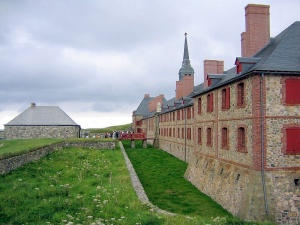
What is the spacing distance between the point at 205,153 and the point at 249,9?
9790 millimetres

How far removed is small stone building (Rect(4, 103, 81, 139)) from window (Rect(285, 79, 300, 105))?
3177cm

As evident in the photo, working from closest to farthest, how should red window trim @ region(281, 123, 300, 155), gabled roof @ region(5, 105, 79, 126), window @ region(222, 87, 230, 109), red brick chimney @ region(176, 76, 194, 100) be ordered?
red window trim @ region(281, 123, 300, 155)
window @ region(222, 87, 230, 109)
red brick chimney @ region(176, 76, 194, 100)
gabled roof @ region(5, 105, 79, 126)

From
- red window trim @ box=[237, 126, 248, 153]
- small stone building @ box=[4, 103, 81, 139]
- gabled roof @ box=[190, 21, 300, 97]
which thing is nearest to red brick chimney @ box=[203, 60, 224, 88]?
gabled roof @ box=[190, 21, 300, 97]

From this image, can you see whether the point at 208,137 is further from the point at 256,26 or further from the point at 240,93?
the point at 256,26

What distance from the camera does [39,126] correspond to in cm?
3978

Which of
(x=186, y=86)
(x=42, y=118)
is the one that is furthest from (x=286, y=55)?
(x=42, y=118)

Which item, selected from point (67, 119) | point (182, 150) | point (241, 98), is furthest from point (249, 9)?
point (67, 119)

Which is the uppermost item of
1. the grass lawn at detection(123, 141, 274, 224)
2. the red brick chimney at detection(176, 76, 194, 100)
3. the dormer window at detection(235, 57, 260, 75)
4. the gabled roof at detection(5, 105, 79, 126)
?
the red brick chimney at detection(176, 76, 194, 100)

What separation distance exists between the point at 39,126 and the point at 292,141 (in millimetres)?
33729

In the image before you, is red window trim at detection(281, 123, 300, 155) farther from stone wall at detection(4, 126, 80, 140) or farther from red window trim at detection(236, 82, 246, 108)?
stone wall at detection(4, 126, 80, 140)

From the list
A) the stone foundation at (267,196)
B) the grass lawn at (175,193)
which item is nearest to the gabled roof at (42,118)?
the grass lawn at (175,193)

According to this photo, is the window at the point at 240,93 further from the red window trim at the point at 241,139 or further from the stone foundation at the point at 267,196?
the stone foundation at the point at 267,196

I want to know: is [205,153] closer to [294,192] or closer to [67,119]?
[294,192]

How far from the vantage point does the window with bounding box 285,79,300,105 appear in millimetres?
13742
